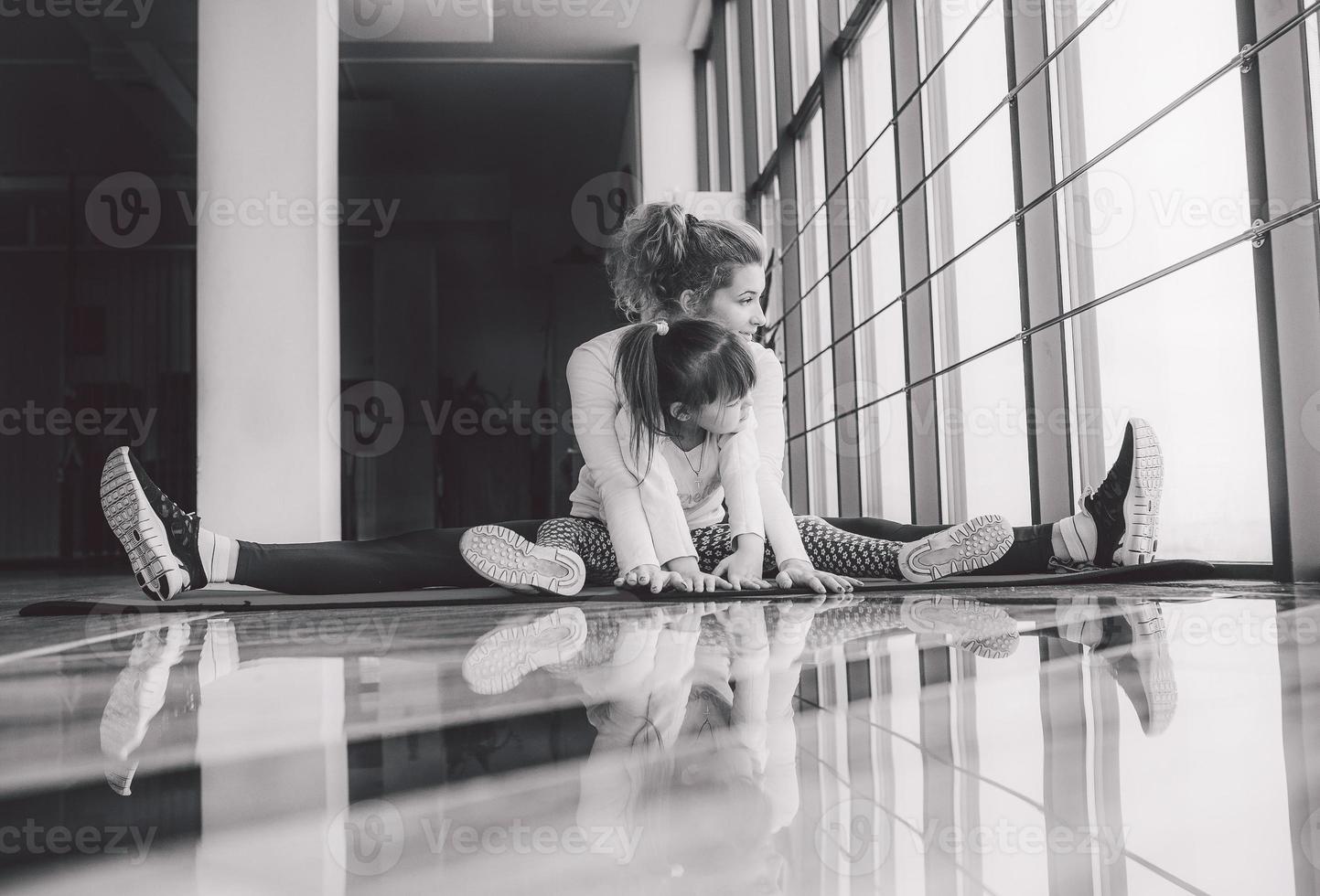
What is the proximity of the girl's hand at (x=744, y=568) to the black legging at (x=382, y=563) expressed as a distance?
333mm

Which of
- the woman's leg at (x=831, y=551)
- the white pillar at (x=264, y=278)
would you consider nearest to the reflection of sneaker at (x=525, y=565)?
the woman's leg at (x=831, y=551)

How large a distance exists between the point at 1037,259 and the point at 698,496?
735mm

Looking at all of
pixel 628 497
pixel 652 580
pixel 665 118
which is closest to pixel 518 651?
pixel 652 580

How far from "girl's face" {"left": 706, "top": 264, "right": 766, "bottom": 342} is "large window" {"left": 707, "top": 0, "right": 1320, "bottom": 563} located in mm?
477

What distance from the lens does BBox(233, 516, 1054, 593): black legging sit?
137 centimetres

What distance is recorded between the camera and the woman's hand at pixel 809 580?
117 centimetres

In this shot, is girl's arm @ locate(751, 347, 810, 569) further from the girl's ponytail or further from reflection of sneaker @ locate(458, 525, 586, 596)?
reflection of sneaker @ locate(458, 525, 586, 596)

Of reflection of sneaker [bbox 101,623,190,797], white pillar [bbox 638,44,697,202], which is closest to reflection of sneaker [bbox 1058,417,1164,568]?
reflection of sneaker [bbox 101,623,190,797]

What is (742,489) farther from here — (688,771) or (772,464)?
(688,771)

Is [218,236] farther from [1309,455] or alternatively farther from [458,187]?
[458,187]

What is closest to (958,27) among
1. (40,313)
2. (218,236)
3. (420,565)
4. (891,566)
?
(891,566)

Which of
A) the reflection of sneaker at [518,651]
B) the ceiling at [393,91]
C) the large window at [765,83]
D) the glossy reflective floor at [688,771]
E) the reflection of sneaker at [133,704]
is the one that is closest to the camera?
the glossy reflective floor at [688,771]

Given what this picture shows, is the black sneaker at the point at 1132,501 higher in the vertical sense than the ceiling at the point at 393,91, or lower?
lower

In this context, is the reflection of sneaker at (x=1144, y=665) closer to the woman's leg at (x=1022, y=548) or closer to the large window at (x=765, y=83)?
the woman's leg at (x=1022, y=548)
